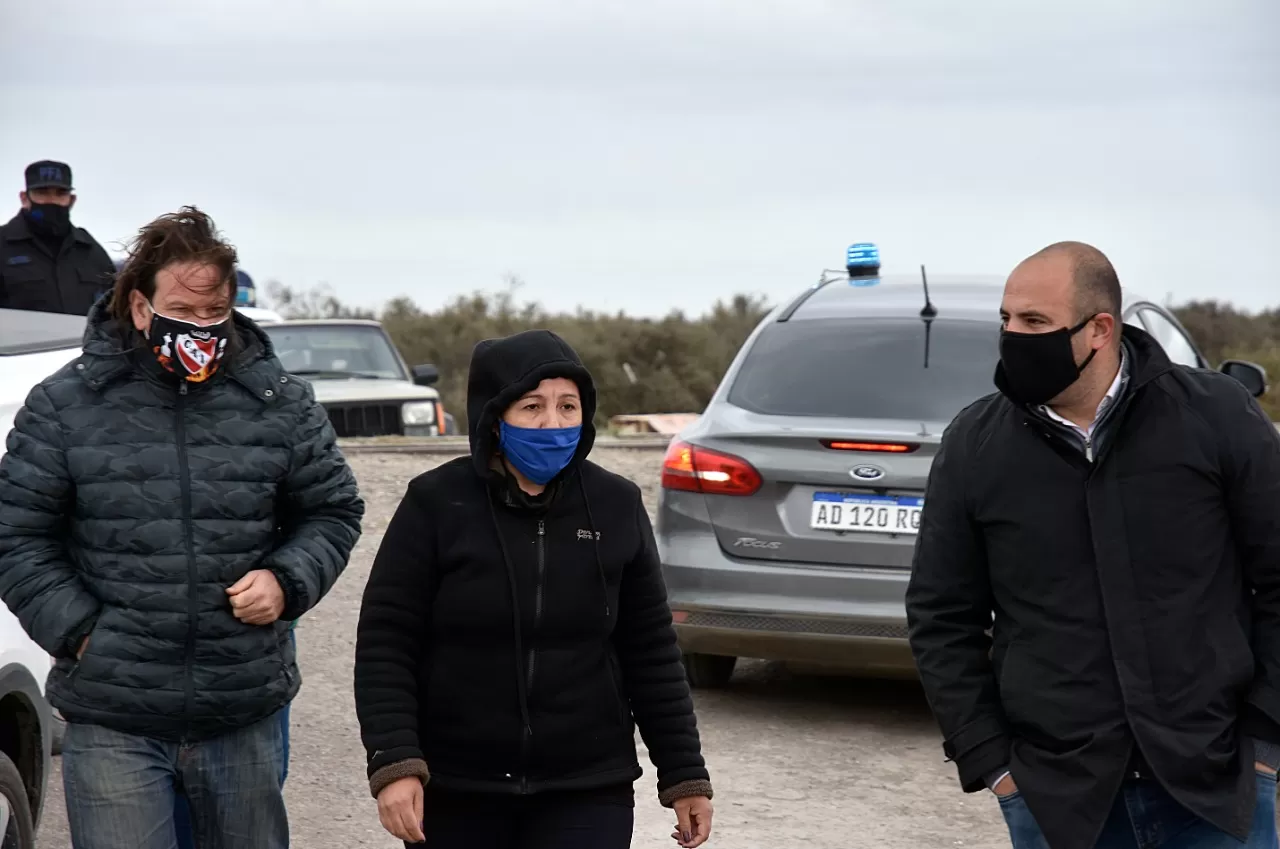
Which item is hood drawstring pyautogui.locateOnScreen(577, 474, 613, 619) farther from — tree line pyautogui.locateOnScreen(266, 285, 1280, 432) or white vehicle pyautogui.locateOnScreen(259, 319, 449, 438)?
Result: tree line pyautogui.locateOnScreen(266, 285, 1280, 432)

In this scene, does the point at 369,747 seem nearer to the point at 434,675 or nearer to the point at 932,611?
the point at 434,675

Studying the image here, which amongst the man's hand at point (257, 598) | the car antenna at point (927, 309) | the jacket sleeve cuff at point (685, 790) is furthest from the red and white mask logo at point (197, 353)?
the car antenna at point (927, 309)

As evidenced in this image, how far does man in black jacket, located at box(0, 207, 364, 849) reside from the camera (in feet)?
12.9

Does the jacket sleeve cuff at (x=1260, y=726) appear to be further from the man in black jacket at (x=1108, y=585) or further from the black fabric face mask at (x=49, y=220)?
the black fabric face mask at (x=49, y=220)

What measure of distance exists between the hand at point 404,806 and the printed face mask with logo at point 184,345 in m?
1.03

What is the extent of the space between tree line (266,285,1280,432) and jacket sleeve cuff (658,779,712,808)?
31.4 meters

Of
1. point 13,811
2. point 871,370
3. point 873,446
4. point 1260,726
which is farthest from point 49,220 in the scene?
point 1260,726

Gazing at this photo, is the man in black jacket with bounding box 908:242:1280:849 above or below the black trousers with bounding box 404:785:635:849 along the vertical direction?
above

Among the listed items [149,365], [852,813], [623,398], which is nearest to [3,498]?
[149,365]

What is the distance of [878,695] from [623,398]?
103 ft

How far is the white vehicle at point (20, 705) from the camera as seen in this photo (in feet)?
14.9

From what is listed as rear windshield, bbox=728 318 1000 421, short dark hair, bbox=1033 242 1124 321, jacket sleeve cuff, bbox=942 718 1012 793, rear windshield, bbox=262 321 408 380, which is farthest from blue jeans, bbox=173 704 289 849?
rear windshield, bbox=262 321 408 380

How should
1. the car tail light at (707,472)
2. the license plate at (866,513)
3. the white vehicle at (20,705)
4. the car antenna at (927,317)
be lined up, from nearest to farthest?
the white vehicle at (20,705) < the license plate at (866,513) < the car tail light at (707,472) < the car antenna at (927,317)

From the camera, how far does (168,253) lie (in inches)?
158
